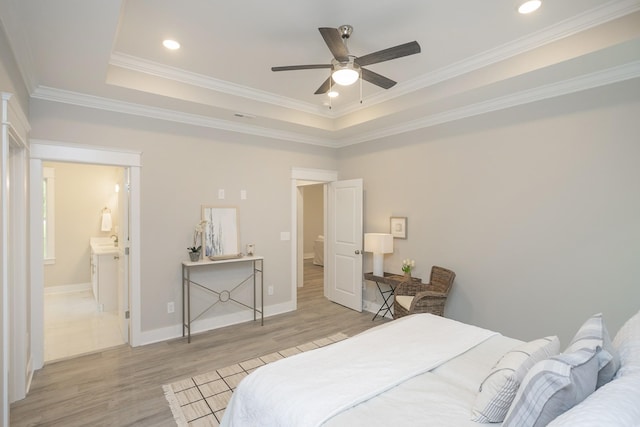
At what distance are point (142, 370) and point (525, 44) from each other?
463 cm

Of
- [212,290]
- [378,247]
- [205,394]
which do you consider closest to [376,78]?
[378,247]

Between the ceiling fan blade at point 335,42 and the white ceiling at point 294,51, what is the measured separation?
35 centimetres

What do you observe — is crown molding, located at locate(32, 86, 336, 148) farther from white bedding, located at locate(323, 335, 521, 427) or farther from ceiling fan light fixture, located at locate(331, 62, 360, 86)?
white bedding, located at locate(323, 335, 521, 427)

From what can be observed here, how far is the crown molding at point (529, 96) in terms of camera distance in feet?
8.71

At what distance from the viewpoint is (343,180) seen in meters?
5.26

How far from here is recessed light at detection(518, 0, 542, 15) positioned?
2.21 metres

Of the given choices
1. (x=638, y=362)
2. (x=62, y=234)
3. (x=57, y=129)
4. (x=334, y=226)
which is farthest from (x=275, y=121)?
(x=62, y=234)

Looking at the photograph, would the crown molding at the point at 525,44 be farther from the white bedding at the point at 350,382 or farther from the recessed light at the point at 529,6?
the white bedding at the point at 350,382

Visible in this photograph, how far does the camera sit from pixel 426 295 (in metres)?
3.43

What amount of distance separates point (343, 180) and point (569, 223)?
3100mm

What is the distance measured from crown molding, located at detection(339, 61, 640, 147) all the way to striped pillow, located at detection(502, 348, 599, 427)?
276cm

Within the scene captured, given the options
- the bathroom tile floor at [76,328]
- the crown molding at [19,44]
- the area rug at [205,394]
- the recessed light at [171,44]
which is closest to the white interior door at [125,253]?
the bathroom tile floor at [76,328]

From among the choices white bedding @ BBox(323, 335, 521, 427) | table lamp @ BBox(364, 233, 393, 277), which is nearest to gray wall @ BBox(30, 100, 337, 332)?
table lamp @ BBox(364, 233, 393, 277)

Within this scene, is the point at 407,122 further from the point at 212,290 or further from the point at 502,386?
the point at 502,386
